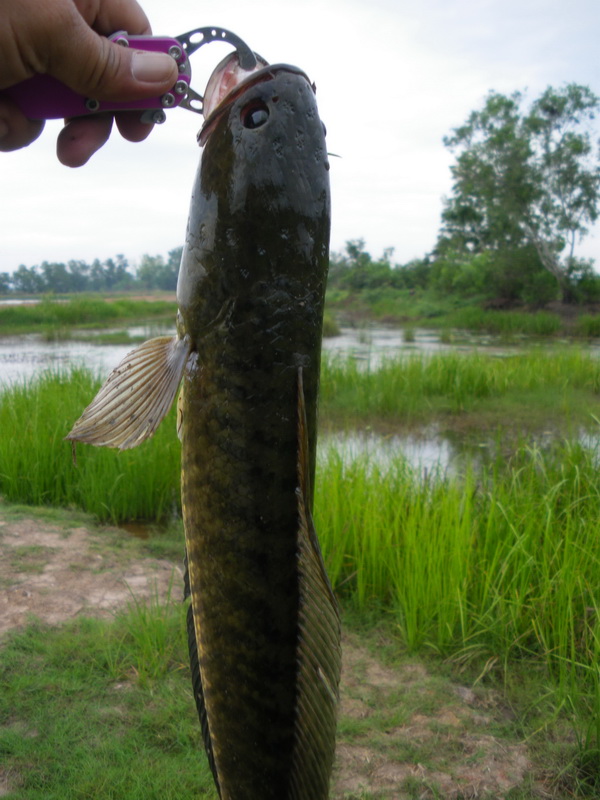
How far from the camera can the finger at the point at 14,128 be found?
2.06m

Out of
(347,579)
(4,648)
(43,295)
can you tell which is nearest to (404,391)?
(347,579)

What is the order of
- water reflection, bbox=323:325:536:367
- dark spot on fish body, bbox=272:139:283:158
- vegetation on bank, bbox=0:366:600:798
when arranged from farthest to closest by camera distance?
water reflection, bbox=323:325:536:367 → vegetation on bank, bbox=0:366:600:798 → dark spot on fish body, bbox=272:139:283:158

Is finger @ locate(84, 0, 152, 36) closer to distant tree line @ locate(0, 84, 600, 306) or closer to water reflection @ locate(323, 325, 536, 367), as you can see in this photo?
water reflection @ locate(323, 325, 536, 367)

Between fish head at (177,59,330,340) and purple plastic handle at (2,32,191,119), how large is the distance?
434mm

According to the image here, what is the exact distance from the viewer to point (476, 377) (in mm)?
10922

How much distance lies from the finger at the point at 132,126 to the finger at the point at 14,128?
11.4 inches

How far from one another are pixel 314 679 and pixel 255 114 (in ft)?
4.10

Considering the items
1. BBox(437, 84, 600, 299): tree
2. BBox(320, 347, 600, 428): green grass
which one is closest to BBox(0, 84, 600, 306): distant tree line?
BBox(437, 84, 600, 299): tree

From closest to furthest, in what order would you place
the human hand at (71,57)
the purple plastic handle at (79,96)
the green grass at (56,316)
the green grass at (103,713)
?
the human hand at (71,57) → the purple plastic handle at (79,96) → the green grass at (103,713) → the green grass at (56,316)

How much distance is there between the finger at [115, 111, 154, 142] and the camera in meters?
2.19

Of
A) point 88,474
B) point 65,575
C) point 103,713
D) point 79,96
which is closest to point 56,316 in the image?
point 88,474

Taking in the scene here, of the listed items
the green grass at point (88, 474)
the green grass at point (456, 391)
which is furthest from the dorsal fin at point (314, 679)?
the green grass at point (456, 391)

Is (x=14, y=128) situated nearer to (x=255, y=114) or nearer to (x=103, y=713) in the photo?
(x=255, y=114)

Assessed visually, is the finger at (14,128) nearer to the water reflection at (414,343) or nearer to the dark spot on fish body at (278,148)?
the dark spot on fish body at (278,148)
